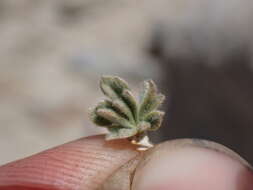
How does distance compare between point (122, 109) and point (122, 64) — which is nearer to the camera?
point (122, 109)

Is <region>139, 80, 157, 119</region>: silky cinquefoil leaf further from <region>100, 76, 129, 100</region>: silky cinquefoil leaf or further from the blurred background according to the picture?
the blurred background

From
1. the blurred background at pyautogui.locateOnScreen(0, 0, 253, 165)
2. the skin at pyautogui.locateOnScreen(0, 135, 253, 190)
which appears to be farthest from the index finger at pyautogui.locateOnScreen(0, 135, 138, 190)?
the blurred background at pyautogui.locateOnScreen(0, 0, 253, 165)

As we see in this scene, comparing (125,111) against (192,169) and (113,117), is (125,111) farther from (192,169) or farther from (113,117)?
(192,169)

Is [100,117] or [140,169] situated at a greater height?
[100,117]

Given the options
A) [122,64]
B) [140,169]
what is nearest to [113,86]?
[140,169]

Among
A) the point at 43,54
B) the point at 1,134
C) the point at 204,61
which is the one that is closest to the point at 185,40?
the point at 204,61

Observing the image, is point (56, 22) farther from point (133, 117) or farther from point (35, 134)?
point (133, 117)

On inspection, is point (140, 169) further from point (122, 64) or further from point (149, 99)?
point (122, 64)
